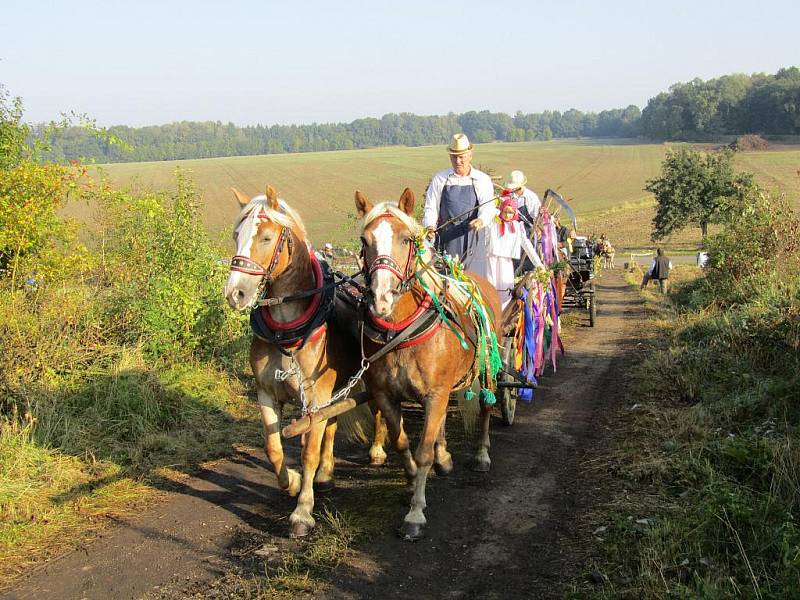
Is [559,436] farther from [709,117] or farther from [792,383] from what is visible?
[709,117]

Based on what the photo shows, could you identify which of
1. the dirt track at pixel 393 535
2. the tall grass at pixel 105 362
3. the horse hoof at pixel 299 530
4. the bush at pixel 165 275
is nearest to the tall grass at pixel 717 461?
the dirt track at pixel 393 535

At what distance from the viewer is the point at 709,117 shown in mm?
90750

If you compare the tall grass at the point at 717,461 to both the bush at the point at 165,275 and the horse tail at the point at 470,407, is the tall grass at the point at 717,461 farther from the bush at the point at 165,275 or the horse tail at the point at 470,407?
the bush at the point at 165,275

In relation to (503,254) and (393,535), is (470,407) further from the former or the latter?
(393,535)

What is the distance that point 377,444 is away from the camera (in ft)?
20.9

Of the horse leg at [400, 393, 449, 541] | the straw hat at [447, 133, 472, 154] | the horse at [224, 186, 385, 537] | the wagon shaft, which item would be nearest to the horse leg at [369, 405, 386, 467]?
the horse at [224, 186, 385, 537]

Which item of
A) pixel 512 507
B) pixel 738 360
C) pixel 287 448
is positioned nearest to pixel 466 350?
pixel 512 507

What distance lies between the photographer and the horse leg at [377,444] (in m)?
6.27

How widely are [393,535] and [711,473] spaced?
7.58ft

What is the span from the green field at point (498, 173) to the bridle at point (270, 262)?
98.6 feet

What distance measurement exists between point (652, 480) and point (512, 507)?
3.71ft

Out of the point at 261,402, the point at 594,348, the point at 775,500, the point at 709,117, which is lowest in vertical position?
the point at 594,348

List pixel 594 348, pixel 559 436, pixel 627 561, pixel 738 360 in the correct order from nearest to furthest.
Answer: pixel 627 561 < pixel 559 436 < pixel 738 360 < pixel 594 348

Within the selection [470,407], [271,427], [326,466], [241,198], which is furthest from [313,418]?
[470,407]
